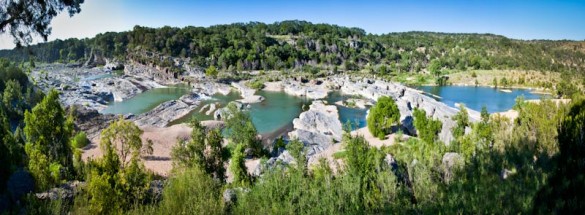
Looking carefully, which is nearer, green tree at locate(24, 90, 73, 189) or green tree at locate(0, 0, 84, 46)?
green tree at locate(0, 0, 84, 46)

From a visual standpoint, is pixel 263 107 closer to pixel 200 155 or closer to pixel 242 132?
pixel 242 132

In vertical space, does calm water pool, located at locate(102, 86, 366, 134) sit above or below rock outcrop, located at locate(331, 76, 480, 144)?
below

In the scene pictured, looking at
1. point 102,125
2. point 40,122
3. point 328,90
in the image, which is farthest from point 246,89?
point 40,122

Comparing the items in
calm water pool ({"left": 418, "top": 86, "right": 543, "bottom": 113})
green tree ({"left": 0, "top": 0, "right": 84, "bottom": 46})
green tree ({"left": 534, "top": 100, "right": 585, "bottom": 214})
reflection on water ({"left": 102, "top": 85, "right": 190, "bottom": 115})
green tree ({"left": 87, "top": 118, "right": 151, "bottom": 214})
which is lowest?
reflection on water ({"left": 102, "top": 85, "right": 190, "bottom": 115})

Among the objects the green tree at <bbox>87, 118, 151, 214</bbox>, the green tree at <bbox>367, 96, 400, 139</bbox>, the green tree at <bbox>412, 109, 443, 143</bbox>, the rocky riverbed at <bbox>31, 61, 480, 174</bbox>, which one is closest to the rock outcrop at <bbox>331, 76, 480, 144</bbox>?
the rocky riverbed at <bbox>31, 61, 480, 174</bbox>

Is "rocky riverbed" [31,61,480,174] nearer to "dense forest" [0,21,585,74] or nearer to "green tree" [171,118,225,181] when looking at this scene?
"green tree" [171,118,225,181]

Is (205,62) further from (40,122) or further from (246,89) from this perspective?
(40,122)

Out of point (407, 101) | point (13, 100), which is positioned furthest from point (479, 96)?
point (13, 100)
